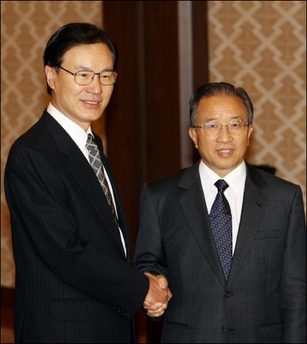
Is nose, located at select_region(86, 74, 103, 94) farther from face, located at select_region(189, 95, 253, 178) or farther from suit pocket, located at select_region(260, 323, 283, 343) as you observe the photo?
suit pocket, located at select_region(260, 323, 283, 343)

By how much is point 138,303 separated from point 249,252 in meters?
0.43

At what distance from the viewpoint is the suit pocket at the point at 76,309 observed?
8.96 feet

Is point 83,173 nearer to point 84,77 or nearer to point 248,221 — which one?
point 84,77

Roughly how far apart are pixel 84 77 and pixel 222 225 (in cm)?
72

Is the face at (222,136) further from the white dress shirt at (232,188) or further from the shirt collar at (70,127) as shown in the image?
the shirt collar at (70,127)

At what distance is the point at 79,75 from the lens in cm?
285

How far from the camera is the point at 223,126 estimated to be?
284cm

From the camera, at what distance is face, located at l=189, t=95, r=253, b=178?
111 inches

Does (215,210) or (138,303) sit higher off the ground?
(215,210)

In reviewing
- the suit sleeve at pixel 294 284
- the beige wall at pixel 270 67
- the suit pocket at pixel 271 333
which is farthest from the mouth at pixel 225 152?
the beige wall at pixel 270 67

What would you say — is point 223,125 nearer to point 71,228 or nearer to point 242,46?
point 71,228

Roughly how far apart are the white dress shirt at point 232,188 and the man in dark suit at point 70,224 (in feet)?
1.16

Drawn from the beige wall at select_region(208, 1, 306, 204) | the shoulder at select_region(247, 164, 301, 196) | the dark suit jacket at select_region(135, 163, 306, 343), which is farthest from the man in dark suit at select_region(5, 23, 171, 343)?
the beige wall at select_region(208, 1, 306, 204)

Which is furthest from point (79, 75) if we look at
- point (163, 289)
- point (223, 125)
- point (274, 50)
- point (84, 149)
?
point (274, 50)
